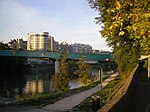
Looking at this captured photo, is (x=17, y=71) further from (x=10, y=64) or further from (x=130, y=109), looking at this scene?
(x=130, y=109)

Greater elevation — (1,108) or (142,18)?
(142,18)

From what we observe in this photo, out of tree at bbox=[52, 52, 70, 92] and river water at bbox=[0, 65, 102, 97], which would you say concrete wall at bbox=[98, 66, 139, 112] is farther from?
river water at bbox=[0, 65, 102, 97]

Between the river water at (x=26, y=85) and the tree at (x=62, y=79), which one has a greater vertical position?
the tree at (x=62, y=79)

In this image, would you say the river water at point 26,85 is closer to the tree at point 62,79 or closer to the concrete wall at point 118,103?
the tree at point 62,79

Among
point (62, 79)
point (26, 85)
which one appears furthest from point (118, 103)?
point (26, 85)

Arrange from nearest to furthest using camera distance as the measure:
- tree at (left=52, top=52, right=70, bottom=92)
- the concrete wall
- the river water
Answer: the concrete wall → tree at (left=52, top=52, right=70, bottom=92) → the river water

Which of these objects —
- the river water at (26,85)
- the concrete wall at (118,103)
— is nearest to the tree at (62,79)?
the river water at (26,85)

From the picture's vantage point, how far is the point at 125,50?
37594mm

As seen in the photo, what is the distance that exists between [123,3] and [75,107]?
57.1 feet

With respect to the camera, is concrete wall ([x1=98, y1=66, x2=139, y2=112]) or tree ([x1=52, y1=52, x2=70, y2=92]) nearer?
concrete wall ([x1=98, y1=66, x2=139, y2=112])

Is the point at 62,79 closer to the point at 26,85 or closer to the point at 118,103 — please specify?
the point at 26,85

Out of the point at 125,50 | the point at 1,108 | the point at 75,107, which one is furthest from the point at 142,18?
the point at 125,50

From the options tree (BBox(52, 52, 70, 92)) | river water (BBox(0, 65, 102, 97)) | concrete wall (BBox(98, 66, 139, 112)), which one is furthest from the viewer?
river water (BBox(0, 65, 102, 97))

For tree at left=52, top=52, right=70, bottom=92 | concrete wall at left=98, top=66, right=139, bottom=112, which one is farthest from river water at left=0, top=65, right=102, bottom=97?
concrete wall at left=98, top=66, right=139, bottom=112
